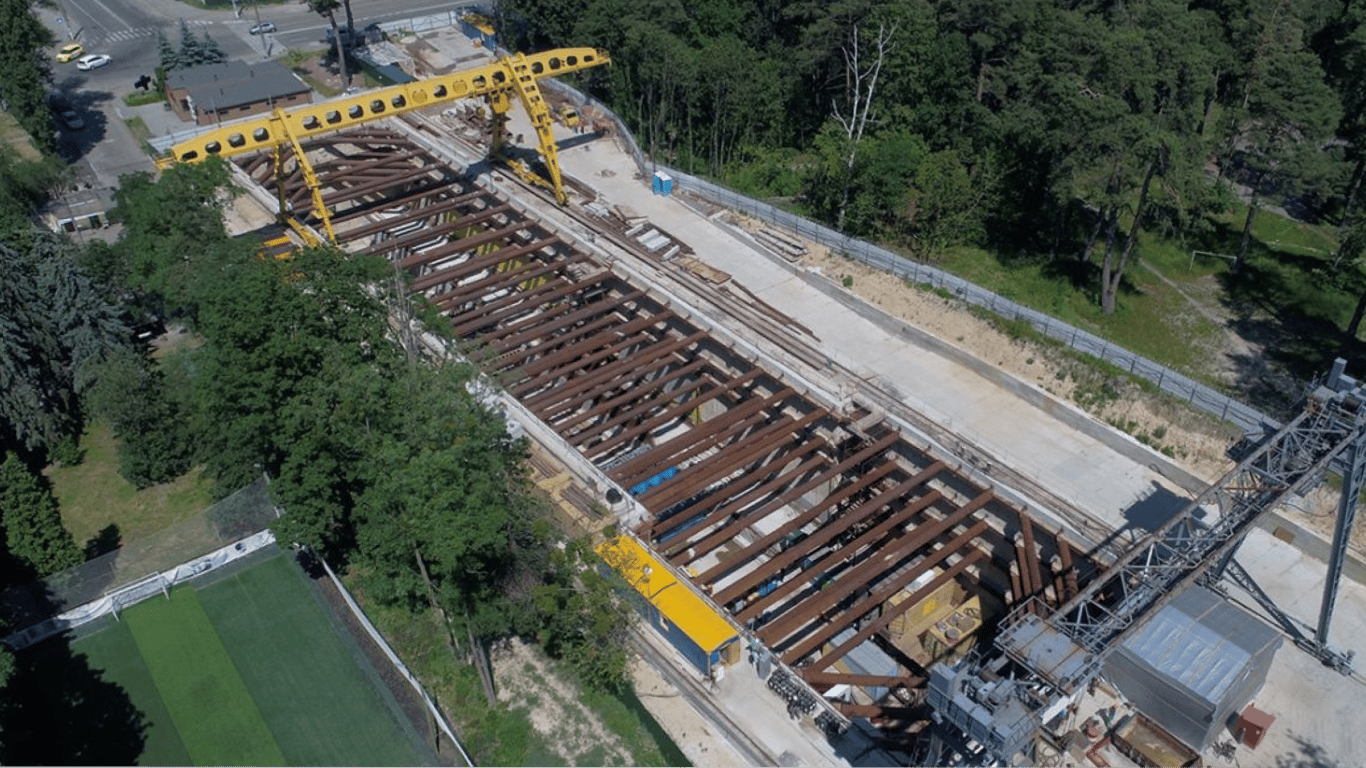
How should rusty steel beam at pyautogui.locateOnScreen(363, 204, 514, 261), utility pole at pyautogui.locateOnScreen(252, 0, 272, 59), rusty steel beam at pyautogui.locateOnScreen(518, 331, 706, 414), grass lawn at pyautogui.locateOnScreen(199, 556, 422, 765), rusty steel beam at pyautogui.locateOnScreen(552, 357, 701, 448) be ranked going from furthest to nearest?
utility pole at pyautogui.locateOnScreen(252, 0, 272, 59) → rusty steel beam at pyautogui.locateOnScreen(363, 204, 514, 261) → rusty steel beam at pyautogui.locateOnScreen(518, 331, 706, 414) → rusty steel beam at pyautogui.locateOnScreen(552, 357, 701, 448) → grass lawn at pyautogui.locateOnScreen(199, 556, 422, 765)

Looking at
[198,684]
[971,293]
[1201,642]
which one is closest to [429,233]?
[198,684]

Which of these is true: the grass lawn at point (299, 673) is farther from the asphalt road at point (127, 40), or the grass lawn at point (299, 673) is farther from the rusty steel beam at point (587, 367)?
the asphalt road at point (127, 40)

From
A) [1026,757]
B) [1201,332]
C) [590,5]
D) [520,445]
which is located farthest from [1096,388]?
[590,5]

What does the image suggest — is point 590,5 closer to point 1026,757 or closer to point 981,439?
point 981,439

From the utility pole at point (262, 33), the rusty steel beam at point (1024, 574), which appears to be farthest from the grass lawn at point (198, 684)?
the utility pole at point (262, 33)

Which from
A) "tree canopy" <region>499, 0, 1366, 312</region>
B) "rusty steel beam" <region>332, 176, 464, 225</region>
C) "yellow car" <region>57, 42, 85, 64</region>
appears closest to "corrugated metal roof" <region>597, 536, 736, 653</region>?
"rusty steel beam" <region>332, 176, 464, 225</region>

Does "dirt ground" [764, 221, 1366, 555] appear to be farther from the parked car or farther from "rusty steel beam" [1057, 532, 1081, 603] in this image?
the parked car

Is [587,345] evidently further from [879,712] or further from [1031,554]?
[879,712]
